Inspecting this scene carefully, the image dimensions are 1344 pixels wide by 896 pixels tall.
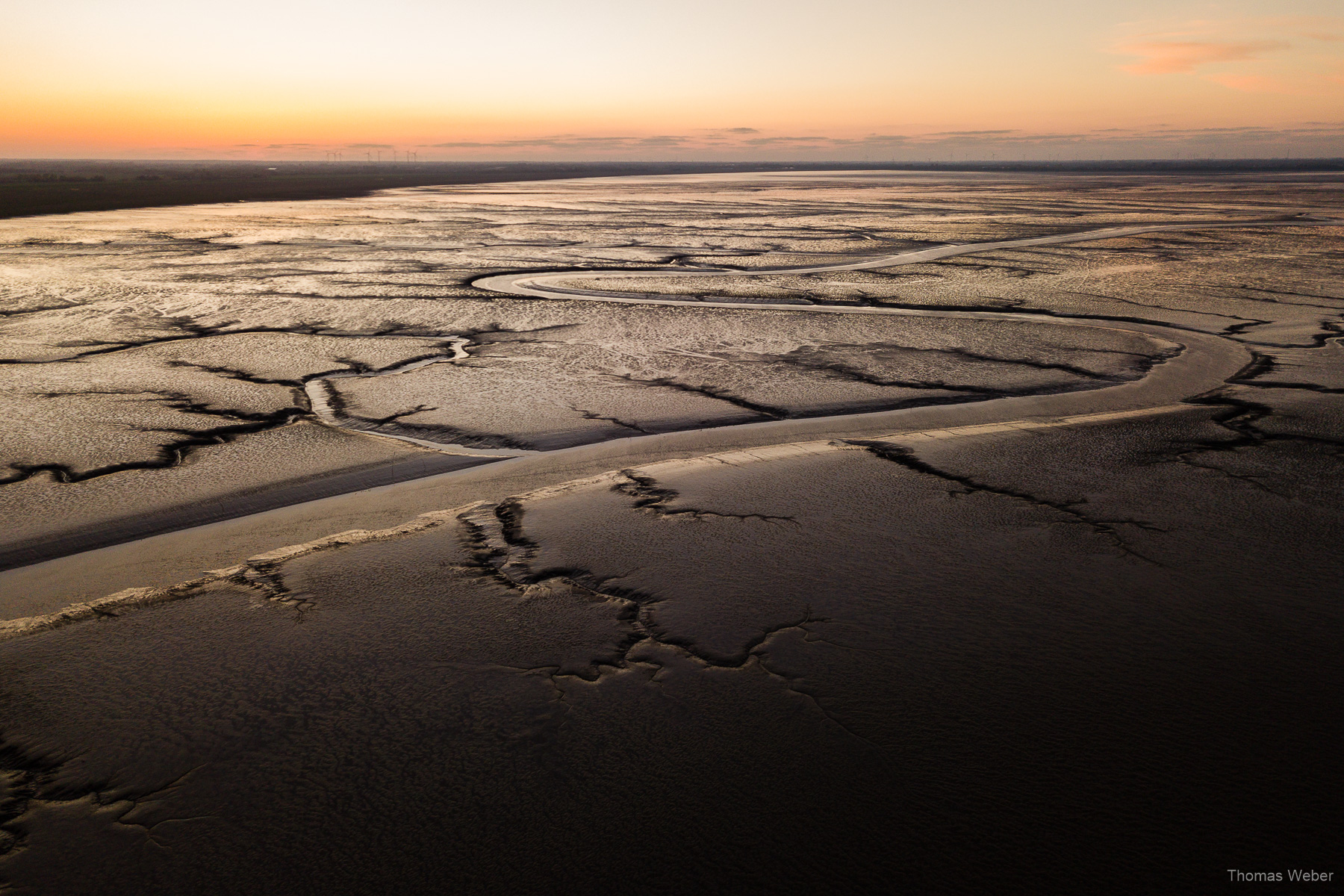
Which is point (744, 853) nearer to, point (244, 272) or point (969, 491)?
point (969, 491)

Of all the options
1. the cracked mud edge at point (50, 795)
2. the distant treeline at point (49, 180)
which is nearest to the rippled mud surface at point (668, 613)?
the cracked mud edge at point (50, 795)

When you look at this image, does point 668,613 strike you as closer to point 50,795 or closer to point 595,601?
point 595,601

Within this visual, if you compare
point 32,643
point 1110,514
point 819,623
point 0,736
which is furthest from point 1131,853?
point 32,643

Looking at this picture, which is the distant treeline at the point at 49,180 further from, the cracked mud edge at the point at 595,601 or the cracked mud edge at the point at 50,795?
the cracked mud edge at the point at 50,795

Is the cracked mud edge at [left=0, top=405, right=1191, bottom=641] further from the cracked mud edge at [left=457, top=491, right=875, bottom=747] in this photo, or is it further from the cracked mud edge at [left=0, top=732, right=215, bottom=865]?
the cracked mud edge at [left=0, top=732, right=215, bottom=865]

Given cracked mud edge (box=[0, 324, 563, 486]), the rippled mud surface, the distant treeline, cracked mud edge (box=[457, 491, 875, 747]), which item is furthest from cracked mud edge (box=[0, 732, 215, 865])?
the distant treeline

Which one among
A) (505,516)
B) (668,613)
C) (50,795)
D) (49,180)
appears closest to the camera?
(50,795)

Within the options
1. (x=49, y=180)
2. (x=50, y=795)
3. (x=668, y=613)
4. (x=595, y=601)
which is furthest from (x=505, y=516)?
(x=49, y=180)
